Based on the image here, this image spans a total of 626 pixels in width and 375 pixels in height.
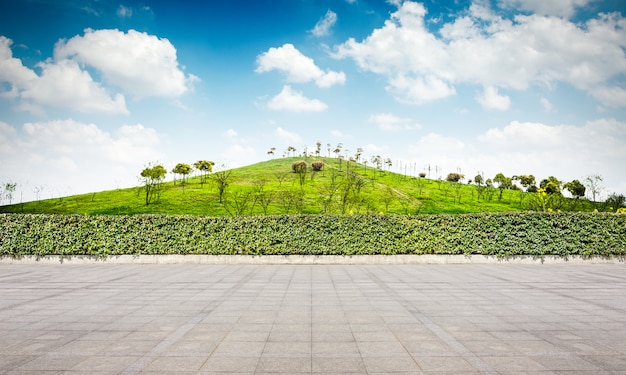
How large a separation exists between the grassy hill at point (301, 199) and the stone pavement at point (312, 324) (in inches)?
799

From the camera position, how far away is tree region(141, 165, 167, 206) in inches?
1902

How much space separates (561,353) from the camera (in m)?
6.10

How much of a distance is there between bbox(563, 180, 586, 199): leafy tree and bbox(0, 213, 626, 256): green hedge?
50.7 meters

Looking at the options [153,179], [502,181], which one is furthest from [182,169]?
[502,181]

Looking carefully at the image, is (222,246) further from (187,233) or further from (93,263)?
(93,263)

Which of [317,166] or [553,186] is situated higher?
[317,166]

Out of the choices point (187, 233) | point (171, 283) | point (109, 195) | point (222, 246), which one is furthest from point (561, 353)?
point (109, 195)

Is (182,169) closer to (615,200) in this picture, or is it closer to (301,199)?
(301,199)

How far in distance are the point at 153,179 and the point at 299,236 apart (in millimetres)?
37928

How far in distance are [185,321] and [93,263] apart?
13841mm

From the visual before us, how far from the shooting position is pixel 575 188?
61.5 metres

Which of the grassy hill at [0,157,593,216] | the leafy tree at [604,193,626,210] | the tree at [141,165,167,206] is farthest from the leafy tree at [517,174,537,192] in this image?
the tree at [141,165,167,206]

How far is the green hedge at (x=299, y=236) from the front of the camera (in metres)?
18.7

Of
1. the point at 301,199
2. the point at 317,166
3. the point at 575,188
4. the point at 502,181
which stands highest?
the point at 317,166
